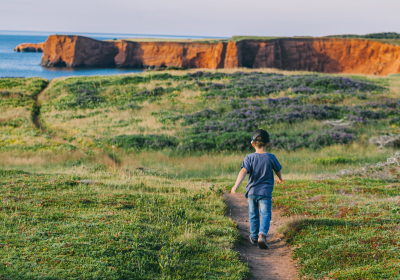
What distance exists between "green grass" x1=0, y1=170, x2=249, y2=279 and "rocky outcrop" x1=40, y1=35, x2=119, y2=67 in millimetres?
105580

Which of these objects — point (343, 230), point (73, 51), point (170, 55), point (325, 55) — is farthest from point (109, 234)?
point (73, 51)

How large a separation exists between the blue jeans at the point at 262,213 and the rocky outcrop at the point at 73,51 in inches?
4293

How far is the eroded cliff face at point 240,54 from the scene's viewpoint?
77375 millimetres

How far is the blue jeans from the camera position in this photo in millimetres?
5980

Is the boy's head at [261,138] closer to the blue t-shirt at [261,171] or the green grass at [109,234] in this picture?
the blue t-shirt at [261,171]

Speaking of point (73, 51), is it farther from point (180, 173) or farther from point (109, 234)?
point (109, 234)

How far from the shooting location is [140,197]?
824 centimetres

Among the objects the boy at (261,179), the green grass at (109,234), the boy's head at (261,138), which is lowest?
the green grass at (109,234)

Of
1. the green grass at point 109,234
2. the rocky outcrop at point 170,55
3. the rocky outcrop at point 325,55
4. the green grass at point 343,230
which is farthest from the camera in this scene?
the rocky outcrop at point 170,55

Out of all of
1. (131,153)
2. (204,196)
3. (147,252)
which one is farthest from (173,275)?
(131,153)

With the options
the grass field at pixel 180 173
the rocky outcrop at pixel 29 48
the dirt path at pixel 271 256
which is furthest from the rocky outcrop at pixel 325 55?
the rocky outcrop at pixel 29 48

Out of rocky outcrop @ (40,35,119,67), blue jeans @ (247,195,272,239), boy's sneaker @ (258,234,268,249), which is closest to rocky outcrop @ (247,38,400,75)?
rocky outcrop @ (40,35,119,67)

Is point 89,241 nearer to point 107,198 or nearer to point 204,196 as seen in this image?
point 107,198

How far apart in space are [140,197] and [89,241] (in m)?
3.15
